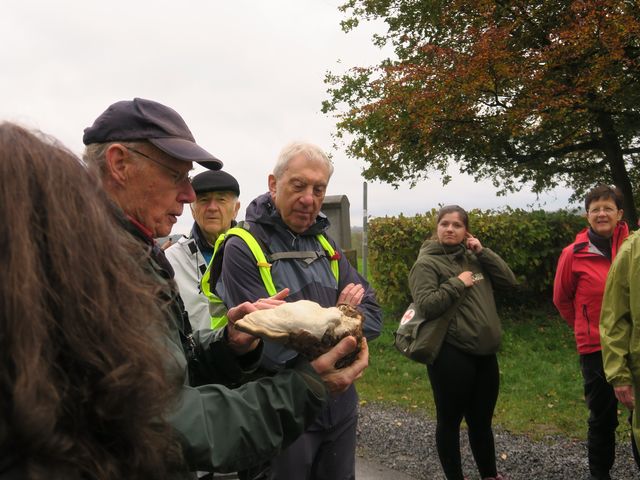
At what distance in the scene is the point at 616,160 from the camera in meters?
10.1

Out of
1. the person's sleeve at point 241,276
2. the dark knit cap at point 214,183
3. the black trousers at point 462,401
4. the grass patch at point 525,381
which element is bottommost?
the grass patch at point 525,381

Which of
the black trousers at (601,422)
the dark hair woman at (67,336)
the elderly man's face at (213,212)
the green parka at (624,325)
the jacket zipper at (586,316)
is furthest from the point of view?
the jacket zipper at (586,316)

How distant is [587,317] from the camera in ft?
13.8

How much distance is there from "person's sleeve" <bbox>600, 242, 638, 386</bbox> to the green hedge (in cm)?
592

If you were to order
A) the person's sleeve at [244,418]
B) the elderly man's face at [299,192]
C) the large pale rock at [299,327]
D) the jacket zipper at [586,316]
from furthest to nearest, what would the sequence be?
the jacket zipper at [586,316] → the elderly man's face at [299,192] → the large pale rock at [299,327] → the person's sleeve at [244,418]

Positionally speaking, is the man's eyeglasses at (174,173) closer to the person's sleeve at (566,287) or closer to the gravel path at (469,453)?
the person's sleeve at (566,287)

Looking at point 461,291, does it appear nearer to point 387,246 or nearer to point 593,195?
point 593,195

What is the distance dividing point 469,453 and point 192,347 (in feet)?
11.9

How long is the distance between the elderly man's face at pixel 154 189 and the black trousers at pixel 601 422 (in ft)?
11.1

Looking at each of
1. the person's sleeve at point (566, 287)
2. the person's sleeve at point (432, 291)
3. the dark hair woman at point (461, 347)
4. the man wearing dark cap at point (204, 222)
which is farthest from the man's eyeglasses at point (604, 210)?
the man wearing dark cap at point (204, 222)

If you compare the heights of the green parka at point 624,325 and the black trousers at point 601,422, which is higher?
the green parka at point 624,325

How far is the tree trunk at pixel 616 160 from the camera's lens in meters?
9.65

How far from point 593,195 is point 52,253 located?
4256 millimetres

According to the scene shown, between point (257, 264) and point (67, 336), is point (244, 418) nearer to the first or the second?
point (67, 336)
